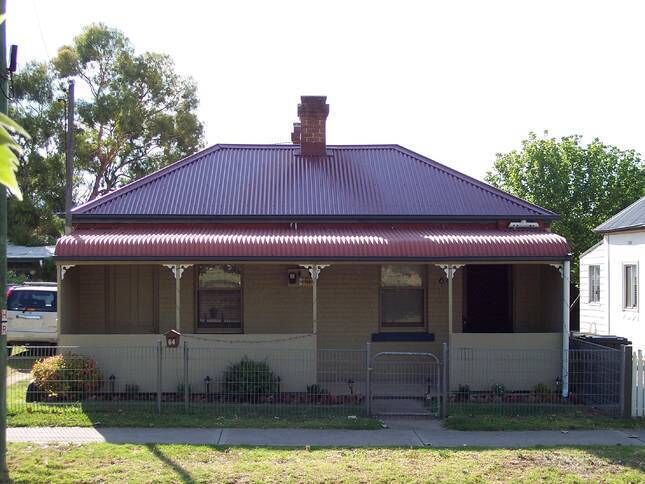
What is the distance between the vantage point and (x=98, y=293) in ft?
48.7

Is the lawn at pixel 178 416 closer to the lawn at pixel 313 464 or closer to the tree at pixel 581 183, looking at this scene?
the lawn at pixel 313 464

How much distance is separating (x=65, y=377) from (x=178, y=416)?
7.54 ft

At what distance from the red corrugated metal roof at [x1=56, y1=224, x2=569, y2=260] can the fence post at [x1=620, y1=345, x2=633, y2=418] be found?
244 cm

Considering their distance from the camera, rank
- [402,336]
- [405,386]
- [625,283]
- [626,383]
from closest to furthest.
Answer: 1. [626,383]
2. [405,386]
3. [402,336]
4. [625,283]

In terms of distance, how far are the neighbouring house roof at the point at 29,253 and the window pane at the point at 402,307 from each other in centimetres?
2255

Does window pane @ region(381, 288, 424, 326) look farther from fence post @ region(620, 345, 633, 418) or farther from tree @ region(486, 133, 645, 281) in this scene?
tree @ region(486, 133, 645, 281)

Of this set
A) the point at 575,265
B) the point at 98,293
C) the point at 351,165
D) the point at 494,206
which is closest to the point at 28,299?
the point at 98,293

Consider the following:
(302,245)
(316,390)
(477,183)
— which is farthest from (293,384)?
(477,183)

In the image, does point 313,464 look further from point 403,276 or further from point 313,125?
point 313,125

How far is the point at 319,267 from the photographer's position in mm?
13070

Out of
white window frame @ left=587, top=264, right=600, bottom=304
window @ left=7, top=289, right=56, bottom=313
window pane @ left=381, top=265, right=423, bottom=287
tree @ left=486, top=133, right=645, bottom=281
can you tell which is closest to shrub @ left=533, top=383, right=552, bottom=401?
window pane @ left=381, top=265, right=423, bottom=287

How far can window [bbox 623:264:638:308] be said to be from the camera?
67.0 feet

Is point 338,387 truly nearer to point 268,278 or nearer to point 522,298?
point 268,278

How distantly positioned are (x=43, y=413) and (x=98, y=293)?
13.2 feet
